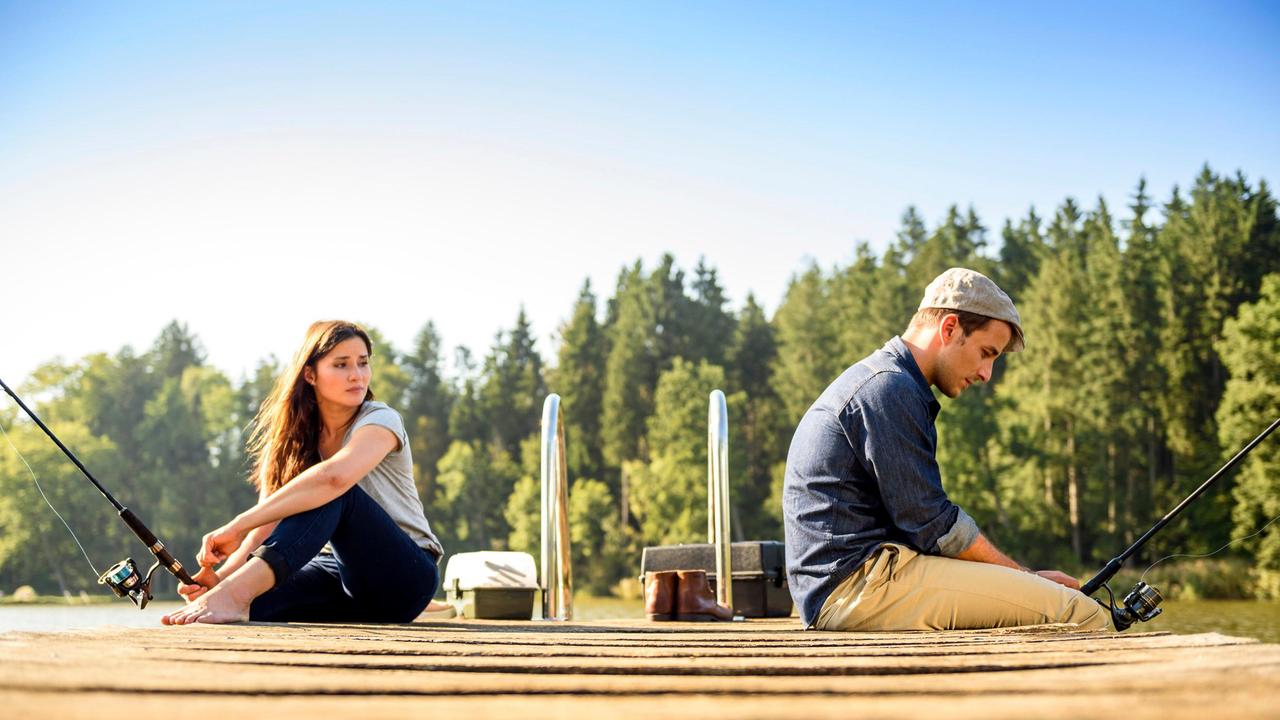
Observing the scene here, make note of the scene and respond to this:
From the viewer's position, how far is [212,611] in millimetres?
3803

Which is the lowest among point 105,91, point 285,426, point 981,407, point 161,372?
point 285,426

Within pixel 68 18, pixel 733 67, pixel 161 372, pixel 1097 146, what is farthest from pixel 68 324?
pixel 1097 146

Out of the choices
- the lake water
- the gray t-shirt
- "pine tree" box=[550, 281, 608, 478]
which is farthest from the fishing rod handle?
"pine tree" box=[550, 281, 608, 478]

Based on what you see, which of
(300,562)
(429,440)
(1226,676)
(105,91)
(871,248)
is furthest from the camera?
(105,91)

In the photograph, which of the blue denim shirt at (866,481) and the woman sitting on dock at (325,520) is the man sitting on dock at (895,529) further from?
the woman sitting on dock at (325,520)

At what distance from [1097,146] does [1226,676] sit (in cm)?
6362

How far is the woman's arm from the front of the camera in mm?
4000

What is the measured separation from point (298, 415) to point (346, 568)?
26.7 inches

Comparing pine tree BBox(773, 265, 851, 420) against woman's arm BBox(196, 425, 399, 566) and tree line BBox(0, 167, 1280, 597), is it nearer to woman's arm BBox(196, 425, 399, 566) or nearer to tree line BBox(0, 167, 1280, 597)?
tree line BBox(0, 167, 1280, 597)

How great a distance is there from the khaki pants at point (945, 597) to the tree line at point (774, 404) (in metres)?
35.3

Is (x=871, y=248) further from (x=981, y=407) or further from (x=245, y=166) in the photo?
(x=245, y=166)

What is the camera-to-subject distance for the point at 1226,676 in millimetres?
1805

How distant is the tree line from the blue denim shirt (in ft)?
116

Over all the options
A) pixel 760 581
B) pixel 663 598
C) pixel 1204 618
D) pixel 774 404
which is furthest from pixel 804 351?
pixel 663 598
